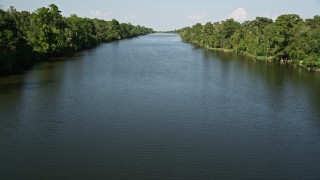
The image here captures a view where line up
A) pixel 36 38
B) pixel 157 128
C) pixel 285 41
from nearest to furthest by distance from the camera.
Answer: pixel 157 128 → pixel 36 38 → pixel 285 41

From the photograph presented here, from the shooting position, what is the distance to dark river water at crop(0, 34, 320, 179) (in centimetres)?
1773

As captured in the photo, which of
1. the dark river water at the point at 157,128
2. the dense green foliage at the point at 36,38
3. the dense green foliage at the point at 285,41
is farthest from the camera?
the dense green foliage at the point at 285,41

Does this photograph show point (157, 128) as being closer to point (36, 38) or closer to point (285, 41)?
point (36, 38)

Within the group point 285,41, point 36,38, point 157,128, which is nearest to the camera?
point 157,128

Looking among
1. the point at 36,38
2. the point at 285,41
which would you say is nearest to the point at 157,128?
the point at 36,38

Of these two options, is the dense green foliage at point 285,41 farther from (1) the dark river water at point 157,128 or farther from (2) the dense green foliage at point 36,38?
(2) the dense green foliage at point 36,38

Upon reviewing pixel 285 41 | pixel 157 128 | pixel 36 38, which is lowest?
pixel 157 128

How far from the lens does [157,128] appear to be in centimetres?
2358

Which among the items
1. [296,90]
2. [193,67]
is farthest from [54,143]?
[193,67]

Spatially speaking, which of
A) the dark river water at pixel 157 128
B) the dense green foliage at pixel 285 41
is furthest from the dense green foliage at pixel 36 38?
the dense green foliage at pixel 285 41

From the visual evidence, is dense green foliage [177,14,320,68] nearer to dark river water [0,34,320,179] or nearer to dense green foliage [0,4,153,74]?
dark river water [0,34,320,179]

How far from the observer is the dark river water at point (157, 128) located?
17734mm

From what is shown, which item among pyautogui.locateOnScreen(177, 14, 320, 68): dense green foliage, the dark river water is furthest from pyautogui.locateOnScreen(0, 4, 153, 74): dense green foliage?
pyautogui.locateOnScreen(177, 14, 320, 68): dense green foliage

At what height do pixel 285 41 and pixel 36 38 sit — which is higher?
pixel 36 38
